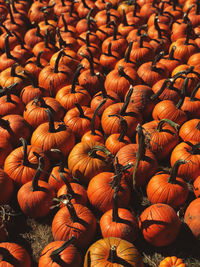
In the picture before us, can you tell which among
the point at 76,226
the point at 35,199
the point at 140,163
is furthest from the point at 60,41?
the point at 76,226

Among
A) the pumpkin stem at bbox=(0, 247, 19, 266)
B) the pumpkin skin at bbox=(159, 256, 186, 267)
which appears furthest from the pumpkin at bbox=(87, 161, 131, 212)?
the pumpkin stem at bbox=(0, 247, 19, 266)

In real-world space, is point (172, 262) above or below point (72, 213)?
below

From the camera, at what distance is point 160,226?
406 centimetres

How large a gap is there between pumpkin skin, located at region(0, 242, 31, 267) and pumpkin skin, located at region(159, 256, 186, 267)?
1925 millimetres

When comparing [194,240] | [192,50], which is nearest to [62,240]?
[194,240]

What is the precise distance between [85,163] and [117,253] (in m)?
1.80

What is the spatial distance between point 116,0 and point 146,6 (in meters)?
1.54

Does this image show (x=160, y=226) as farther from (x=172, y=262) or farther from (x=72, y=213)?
(x=72, y=213)

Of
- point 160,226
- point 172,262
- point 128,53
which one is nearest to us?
point 172,262

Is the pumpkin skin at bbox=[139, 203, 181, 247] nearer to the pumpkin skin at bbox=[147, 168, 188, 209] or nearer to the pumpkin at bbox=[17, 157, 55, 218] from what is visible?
the pumpkin skin at bbox=[147, 168, 188, 209]

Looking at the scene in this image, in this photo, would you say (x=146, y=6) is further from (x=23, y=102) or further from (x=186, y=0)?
(x=23, y=102)

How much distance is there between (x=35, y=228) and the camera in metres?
4.68

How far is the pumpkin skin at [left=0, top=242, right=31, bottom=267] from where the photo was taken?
3.67m

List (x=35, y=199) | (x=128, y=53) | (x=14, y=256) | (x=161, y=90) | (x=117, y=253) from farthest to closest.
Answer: (x=128, y=53) < (x=161, y=90) < (x=35, y=199) < (x=14, y=256) < (x=117, y=253)
